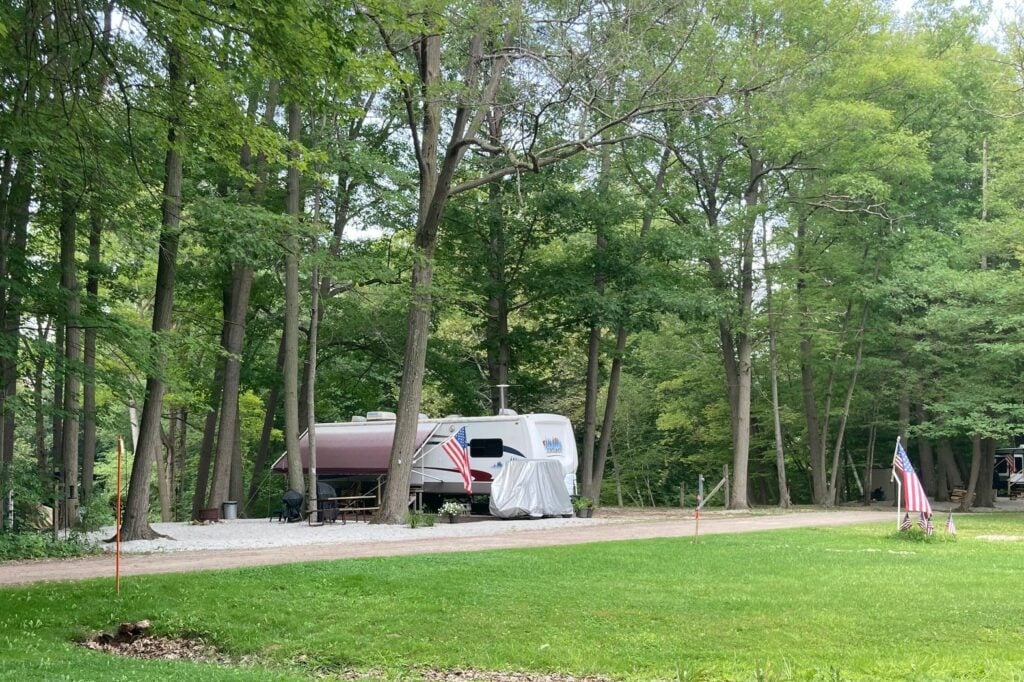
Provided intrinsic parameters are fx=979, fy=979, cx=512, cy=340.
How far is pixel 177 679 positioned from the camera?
265 inches

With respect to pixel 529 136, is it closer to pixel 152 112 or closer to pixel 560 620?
pixel 152 112

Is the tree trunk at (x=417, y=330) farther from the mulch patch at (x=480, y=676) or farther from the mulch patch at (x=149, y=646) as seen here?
the mulch patch at (x=480, y=676)

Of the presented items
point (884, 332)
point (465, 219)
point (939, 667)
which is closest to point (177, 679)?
point (939, 667)

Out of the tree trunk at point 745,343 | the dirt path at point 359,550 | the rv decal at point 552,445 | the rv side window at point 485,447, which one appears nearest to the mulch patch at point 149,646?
the dirt path at point 359,550

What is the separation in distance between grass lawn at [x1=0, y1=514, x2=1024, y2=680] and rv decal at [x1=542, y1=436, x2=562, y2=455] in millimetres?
12119

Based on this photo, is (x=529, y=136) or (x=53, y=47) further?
(x=529, y=136)

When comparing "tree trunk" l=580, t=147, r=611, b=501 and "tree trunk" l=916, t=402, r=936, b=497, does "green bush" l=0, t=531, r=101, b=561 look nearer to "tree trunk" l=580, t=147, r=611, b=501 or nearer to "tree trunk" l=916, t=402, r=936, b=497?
"tree trunk" l=580, t=147, r=611, b=501

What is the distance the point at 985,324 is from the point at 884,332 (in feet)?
10.1

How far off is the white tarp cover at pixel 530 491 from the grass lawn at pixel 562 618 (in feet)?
32.4

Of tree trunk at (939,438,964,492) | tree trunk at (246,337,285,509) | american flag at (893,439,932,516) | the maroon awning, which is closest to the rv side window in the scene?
the maroon awning

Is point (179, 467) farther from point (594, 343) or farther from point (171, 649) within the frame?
point (171, 649)

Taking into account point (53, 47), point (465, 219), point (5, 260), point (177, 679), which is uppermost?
point (465, 219)

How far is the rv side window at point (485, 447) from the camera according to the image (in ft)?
80.5

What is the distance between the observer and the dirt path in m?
12.0
